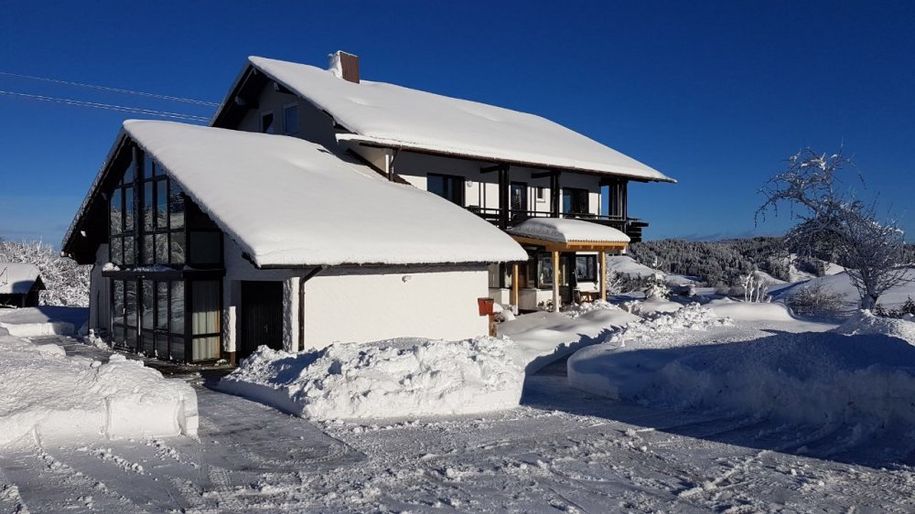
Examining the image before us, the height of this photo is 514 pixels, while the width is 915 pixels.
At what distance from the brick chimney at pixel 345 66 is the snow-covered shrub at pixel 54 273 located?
20353 mm

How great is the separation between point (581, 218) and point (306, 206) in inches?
531

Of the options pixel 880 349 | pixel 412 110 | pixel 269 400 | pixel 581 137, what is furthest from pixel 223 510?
pixel 581 137

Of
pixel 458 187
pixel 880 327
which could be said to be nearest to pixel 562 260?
pixel 458 187

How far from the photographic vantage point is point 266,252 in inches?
454

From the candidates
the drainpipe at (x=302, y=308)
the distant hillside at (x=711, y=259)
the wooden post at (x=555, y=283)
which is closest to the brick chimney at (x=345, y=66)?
the wooden post at (x=555, y=283)

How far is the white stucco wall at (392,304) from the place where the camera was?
1312cm

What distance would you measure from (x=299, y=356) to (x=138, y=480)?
15.8 feet

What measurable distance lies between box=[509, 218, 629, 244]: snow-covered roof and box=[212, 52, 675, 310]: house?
12 cm

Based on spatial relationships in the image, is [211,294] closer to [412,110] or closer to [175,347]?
[175,347]

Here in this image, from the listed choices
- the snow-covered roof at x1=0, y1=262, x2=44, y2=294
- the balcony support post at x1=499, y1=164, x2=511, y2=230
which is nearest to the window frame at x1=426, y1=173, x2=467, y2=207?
the balcony support post at x1=499, y1=164, x2=511, y2=230

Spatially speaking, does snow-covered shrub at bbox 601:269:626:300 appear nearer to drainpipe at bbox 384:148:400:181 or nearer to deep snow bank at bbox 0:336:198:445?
drainpipe at bbox 384:148:400:181

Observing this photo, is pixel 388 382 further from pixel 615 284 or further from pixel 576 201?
pixel 615 284

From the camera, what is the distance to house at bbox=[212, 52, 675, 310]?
1977cm

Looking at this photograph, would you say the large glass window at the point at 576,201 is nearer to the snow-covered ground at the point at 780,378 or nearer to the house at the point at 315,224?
the house at the point at 315,224
